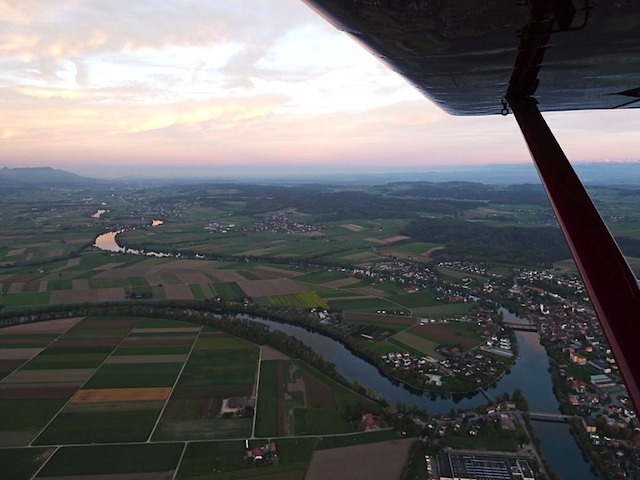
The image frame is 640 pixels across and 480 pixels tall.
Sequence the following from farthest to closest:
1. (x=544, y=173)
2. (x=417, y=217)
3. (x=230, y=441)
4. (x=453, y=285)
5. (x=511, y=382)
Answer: (x=417, y=217), (x=453, y=285), (x=511, y=382), (x=230, y=441), (x=544, y=173)

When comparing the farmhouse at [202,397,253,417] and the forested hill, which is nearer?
the farmhouse at [202,397,253,417]

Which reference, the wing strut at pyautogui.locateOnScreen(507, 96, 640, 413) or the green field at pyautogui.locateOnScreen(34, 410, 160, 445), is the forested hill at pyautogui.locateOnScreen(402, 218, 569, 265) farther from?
the wing strut at pyautogui.locateOnScreen(507, 96, 640, 413)

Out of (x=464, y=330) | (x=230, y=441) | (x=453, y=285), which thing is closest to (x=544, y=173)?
(x=230, y=441)

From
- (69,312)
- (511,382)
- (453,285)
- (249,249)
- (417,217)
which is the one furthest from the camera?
(417,217)

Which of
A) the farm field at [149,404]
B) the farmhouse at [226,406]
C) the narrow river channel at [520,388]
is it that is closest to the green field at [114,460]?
the farm field at [149,404]

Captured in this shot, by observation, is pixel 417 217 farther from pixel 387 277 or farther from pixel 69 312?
pixel 69 312

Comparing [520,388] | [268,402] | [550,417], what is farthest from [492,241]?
[268,402]

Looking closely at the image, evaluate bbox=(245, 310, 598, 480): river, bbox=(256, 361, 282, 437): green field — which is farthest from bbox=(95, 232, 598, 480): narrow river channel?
bbox=(256, 361, 282, 437): green field
